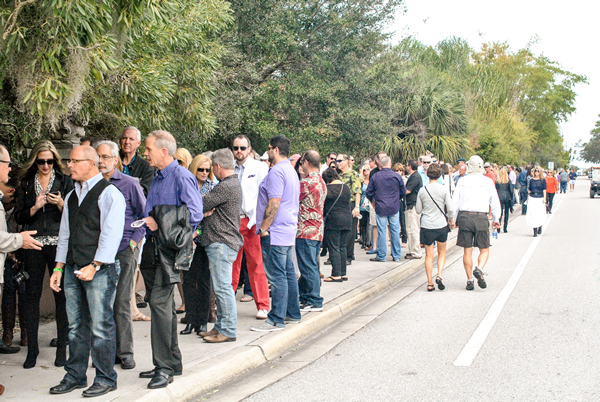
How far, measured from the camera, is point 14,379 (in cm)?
485

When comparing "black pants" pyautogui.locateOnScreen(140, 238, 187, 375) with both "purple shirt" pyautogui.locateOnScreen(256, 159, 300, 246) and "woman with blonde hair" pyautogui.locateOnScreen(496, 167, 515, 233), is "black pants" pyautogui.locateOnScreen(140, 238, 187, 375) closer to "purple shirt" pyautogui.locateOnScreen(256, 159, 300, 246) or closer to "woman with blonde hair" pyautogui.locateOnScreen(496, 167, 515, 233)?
"purple shirt" pyautogui.locateOnScreen(256, 159, 300, 246)

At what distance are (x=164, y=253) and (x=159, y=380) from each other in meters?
0.96

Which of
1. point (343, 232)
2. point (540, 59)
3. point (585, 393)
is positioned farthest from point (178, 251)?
point (540, 59)

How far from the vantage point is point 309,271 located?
7.24m

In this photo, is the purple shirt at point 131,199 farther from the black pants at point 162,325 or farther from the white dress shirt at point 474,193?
the white dress shirt at point 474,193

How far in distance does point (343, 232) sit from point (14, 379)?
5.81m

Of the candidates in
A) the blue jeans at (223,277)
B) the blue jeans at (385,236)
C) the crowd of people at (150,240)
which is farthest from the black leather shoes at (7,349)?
the blue jeans at (385,236)

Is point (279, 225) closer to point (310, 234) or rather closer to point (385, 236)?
point (310, 234)

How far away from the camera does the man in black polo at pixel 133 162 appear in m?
6.31

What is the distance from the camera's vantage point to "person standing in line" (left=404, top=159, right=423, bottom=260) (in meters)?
12.1

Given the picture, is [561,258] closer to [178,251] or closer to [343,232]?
[343,232]

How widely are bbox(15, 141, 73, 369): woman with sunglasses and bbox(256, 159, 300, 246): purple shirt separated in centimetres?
204

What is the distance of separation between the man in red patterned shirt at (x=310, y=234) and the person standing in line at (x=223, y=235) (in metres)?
1.53

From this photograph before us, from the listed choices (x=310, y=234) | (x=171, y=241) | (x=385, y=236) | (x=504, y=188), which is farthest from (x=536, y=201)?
(x=171, y=241)
